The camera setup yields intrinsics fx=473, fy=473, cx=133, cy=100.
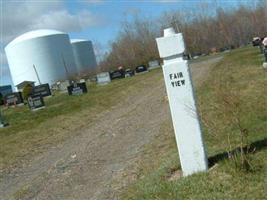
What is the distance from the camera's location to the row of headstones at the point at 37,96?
28341 millimetres

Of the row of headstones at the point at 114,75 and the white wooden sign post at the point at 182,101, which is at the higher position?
the white wooden sign post at the point at 182,101

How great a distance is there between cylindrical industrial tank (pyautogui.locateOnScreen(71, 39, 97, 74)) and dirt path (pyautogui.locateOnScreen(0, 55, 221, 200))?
120649mm

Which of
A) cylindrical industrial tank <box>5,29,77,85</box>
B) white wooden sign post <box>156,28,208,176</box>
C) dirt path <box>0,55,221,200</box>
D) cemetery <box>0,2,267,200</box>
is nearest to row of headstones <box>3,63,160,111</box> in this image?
cemetery <box>0,2,267,200</box>

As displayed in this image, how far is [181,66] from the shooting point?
244 inches

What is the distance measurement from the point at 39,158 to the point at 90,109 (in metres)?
10.2

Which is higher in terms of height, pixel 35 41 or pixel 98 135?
pixel 35 41

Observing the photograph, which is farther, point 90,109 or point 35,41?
point 35,41

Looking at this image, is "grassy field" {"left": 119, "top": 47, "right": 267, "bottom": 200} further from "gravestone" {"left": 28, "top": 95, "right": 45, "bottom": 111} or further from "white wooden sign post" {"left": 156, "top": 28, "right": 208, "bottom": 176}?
"gravestone" {"left": 28, "top": 95, "right": 45, "bottom": 111}

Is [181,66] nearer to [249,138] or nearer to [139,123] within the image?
[249,138]

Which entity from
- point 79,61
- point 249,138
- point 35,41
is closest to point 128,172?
point 249,138

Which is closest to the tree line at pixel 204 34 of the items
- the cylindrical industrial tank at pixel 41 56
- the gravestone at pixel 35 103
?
the cylindrical industrial tank at pixel 41 56

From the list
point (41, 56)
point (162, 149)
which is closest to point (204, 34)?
point (41, 56)

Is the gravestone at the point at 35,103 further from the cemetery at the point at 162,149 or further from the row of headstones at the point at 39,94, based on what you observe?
the cemetery at the point at 162,149

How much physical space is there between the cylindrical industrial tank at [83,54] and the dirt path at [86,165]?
396 feet
